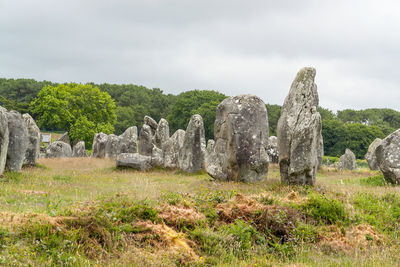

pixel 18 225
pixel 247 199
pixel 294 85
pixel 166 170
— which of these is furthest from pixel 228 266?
pixel 166 170

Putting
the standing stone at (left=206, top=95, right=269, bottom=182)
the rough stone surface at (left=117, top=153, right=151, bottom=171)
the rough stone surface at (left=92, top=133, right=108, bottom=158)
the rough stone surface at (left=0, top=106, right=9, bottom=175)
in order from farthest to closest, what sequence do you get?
1. the rough stone surface at (left=92, top=133, right=108, bottom=158)
2. the rough stone surface at (left=117, top=153, right=151, bottom=171)
3. the standing stone at (left=206, top=95, right=269, bottom=182)
4. the rough stone surface at (left=0, top=106, right=9, bottom=175)

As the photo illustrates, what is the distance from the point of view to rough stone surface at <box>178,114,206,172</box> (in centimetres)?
2044

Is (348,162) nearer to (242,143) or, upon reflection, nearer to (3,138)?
(242,143)

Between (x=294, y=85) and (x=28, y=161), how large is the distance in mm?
14375

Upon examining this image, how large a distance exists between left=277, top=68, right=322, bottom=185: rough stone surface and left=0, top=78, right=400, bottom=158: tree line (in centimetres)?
4309

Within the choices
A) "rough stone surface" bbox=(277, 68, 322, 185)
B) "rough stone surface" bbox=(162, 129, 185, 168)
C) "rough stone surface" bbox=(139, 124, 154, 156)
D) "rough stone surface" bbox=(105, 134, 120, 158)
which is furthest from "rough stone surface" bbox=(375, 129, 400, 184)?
"rough stone surface" bbox=(105, 134, 120, 158)

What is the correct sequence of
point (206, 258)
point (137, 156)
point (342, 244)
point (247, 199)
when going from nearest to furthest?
1. point (206, 258)
2. point (342, 244)
3. point (247, 199)
4. point (137, 156)

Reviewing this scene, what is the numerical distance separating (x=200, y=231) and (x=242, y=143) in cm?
777

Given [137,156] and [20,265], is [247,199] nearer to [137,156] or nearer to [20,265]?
[20,265]

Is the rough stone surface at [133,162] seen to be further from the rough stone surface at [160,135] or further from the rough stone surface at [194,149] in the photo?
the rough stone surface at [160,135]

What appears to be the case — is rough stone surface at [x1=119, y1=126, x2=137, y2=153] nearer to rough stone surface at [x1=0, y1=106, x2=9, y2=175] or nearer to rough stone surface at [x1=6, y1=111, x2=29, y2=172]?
rough stone surface at [x1=6, y1=111, x2=29, y2=172]

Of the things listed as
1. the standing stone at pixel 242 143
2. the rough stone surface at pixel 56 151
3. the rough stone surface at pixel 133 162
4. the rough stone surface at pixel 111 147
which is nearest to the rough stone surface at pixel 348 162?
the rough stone surface at pixel 133 162

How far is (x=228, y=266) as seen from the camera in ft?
22.8

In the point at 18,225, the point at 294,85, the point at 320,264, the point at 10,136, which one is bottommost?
the point at 320,264
